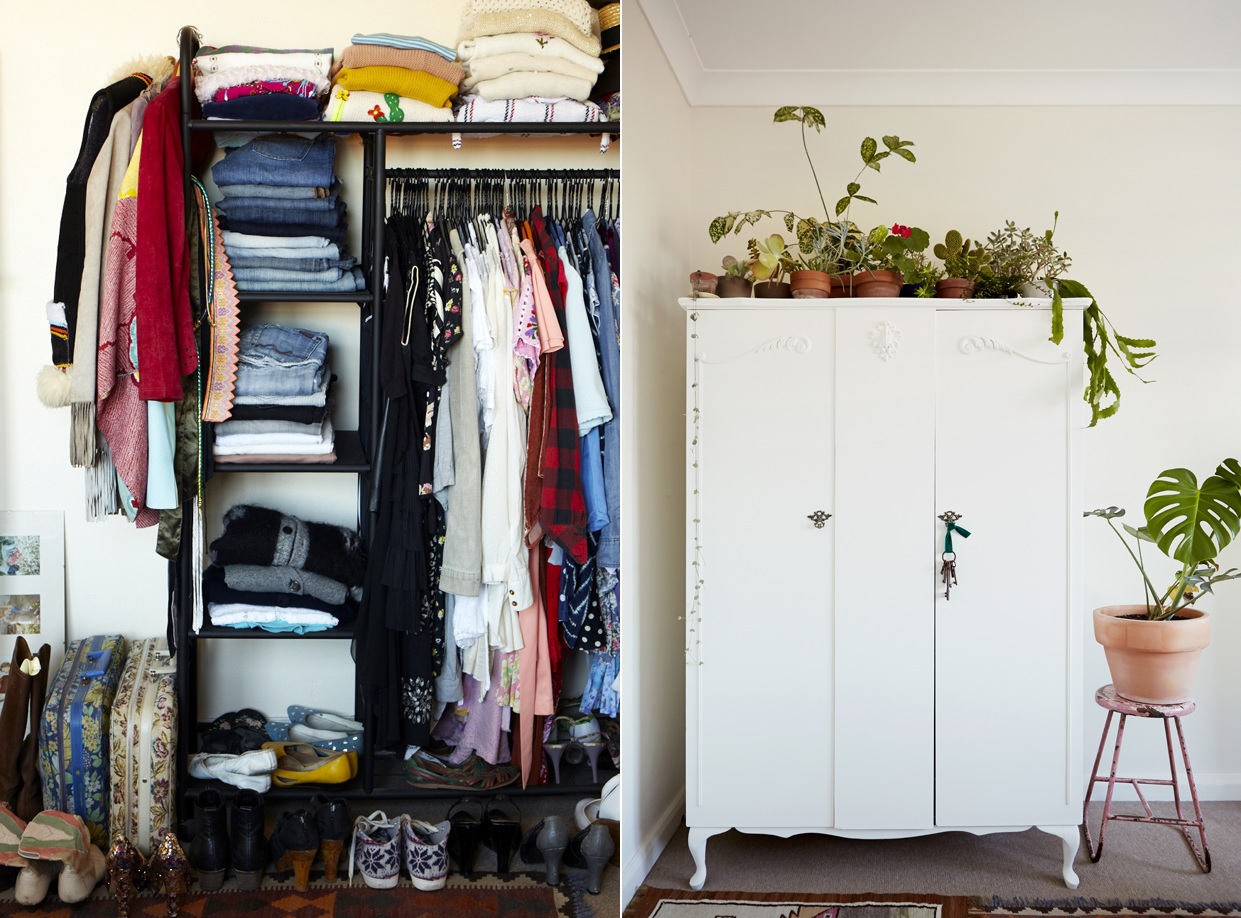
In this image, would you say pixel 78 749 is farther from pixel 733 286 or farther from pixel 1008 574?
pixel 1008 574

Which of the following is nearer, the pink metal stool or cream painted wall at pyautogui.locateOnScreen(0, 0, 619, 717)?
cream painted wall at pyautogui.locateOnScreen(0, 0, 619, 717)

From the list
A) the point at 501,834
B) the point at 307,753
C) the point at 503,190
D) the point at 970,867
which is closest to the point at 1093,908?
the point at 970,867

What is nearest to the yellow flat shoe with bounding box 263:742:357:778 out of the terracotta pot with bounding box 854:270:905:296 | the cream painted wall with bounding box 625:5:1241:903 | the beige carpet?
the beige carpet

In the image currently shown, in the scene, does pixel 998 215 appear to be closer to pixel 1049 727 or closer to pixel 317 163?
pixel 1049 727

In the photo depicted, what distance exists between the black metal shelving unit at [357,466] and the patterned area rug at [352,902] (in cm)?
23

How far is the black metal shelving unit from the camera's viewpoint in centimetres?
214

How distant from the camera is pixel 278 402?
2.26 m

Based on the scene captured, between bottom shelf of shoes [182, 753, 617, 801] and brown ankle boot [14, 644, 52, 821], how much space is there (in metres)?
0.30

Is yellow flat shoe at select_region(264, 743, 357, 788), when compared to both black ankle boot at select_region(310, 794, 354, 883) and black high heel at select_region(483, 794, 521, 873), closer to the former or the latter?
black ankle boot at select_region(310, 794, 354, 883)

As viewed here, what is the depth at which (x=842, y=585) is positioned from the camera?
7.74 ft

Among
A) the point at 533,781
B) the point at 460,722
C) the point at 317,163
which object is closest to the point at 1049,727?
the point at 533,781

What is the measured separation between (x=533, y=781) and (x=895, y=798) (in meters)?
0.83

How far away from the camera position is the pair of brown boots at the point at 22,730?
221 cm

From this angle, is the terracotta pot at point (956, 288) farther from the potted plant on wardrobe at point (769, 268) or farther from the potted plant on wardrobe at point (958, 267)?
the potted plant on wardrobe at point (769, 268)
